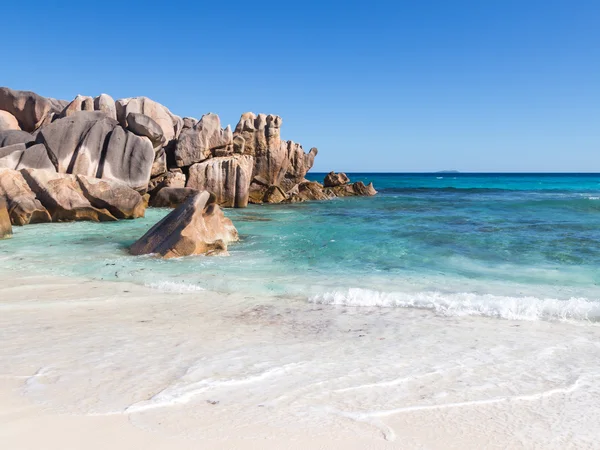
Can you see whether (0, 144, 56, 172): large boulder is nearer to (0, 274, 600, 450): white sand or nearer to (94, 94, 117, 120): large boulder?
(94, 94, 117, 120): large boulder

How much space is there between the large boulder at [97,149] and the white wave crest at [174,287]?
12.4 m

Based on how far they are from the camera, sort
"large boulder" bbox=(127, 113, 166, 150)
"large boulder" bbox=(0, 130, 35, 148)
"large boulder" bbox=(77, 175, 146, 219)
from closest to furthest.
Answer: "large boulder" bbox=(77, 175, 146, 219)
"large boulder" bbox=(0, 130, 35, 148)
"large boulder" bbox=(127, 113, 166, 150)

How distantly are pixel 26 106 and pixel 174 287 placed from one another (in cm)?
2255

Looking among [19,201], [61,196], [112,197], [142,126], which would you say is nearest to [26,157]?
[61,196]

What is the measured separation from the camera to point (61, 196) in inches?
629

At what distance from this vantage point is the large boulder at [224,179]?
24.1 m

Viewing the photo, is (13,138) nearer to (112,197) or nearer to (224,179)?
(112,197)

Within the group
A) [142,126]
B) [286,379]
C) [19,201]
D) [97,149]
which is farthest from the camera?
[142,126]

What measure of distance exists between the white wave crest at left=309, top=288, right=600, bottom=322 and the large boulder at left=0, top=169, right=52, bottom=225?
1180 cm

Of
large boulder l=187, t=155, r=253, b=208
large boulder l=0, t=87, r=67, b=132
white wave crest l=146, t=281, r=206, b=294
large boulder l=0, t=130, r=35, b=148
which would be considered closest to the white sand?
white wave crest l=146, t=281, r=206, b=294

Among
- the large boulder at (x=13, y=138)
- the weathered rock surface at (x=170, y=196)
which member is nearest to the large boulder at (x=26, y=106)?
the large boulder at (x=13, y=138)

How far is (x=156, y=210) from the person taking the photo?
21.0 m

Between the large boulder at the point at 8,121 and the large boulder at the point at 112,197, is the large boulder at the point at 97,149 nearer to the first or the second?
the large boulder at the point at 112,197

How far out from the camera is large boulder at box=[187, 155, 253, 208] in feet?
79.2
